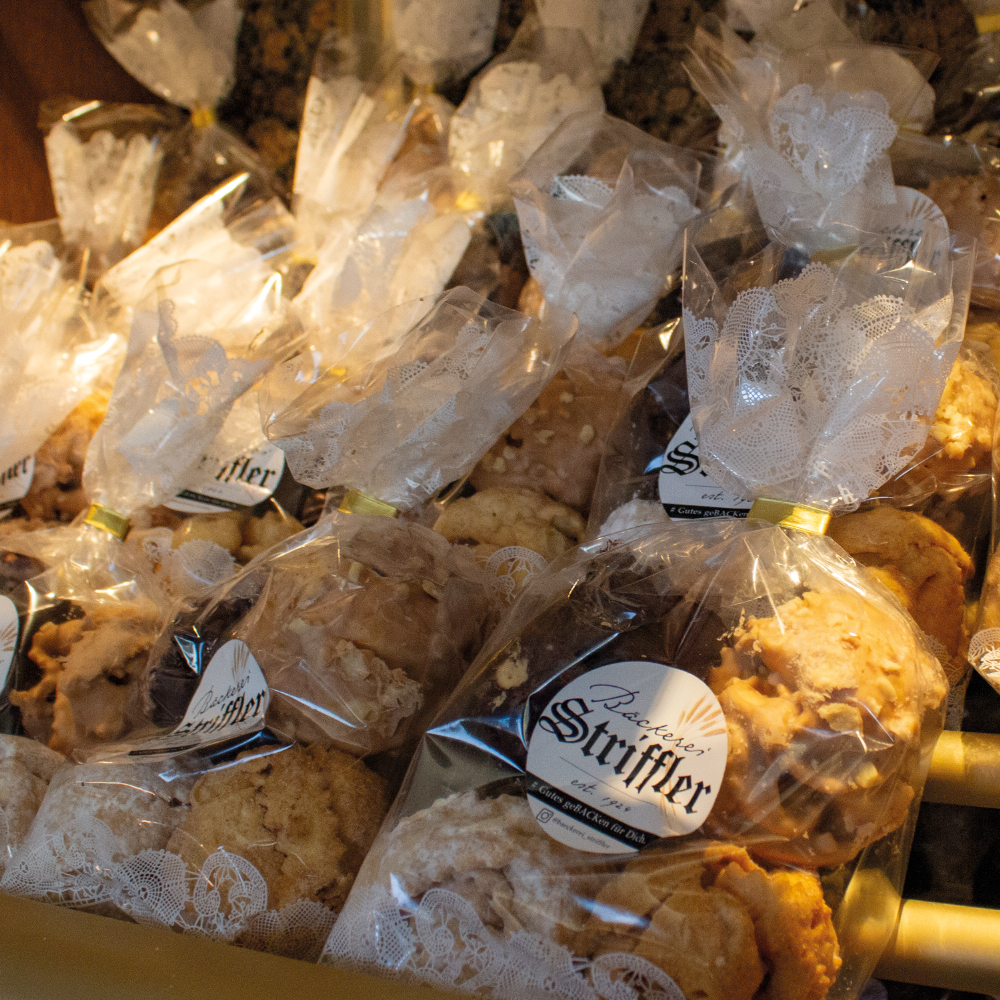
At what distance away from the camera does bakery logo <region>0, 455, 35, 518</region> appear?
1491 millimetres

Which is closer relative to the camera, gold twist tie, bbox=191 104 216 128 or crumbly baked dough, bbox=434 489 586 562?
crumbly baked dough, bbox=434 489 586 562

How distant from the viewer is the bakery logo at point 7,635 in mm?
1105

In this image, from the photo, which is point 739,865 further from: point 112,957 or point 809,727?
point 112,957

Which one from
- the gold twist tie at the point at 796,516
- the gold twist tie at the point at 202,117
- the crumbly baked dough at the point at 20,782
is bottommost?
the crumbly baked dough at the point at 20,782

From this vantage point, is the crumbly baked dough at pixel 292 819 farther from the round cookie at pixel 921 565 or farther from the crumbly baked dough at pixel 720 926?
the round cookie at pixel 921 565

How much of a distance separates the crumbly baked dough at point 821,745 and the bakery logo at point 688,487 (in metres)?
0.26

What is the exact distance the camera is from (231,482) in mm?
1334

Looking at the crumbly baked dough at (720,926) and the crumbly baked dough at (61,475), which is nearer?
the crumbly baked dough at (720,926)

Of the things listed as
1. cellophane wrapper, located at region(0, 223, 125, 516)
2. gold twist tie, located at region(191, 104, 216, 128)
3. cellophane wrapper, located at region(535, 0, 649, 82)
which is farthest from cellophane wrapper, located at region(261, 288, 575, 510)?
gold twist tie, located at region(191, 104, 216, 128)

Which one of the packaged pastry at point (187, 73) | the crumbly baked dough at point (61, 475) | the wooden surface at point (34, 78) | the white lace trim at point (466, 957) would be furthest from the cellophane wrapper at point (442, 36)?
the white lace trim at point (466, 957)

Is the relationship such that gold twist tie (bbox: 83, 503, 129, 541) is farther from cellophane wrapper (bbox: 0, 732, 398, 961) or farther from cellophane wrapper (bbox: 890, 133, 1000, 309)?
cellophane wrapper (bbox: 890, 133, 1000, 309)

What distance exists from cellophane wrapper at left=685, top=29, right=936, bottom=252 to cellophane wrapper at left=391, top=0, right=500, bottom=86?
0.58m

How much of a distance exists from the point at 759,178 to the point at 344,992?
1036mm

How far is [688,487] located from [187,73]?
5.11 ft
